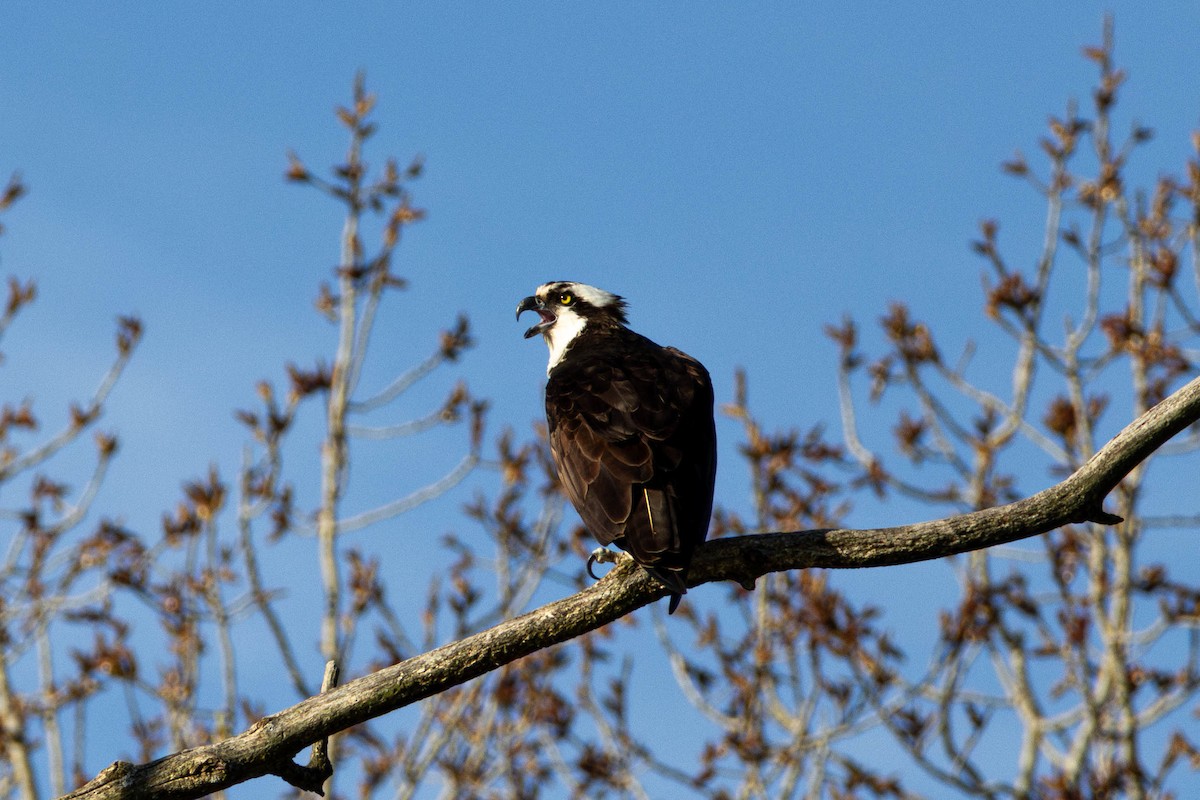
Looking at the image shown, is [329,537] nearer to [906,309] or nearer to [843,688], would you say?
[843,688]

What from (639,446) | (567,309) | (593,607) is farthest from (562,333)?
(593,607)

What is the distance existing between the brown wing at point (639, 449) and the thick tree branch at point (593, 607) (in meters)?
0.26

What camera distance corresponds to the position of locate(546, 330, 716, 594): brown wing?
488 centimetres

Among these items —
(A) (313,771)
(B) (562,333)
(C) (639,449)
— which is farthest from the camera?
(B) (562,333)

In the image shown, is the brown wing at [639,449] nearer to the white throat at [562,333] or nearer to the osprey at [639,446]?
the osprey at [639,446]

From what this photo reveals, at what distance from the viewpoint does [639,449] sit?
5.44 m

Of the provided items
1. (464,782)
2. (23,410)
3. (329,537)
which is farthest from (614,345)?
(23,410)

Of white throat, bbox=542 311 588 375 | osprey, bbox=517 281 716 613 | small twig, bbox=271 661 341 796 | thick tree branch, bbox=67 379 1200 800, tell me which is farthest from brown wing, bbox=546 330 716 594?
small twig, bbox=271 661 341 796

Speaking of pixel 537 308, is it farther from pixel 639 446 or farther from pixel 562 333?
pixel 639 446

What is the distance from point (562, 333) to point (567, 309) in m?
0.22

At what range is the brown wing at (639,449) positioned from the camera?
4.88m

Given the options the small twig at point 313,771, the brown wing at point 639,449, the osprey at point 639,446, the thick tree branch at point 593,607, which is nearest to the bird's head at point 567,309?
the osprey at point 639,446

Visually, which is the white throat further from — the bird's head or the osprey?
the osprey

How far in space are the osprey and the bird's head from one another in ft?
2.00
